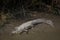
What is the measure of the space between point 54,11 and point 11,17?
4.29ft

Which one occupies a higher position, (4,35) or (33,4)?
(33,4)

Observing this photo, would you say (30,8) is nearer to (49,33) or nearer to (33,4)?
(33,4)

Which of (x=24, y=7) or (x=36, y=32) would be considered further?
(x=24, y=7)

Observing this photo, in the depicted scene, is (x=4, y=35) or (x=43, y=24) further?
(x=43, y=24)

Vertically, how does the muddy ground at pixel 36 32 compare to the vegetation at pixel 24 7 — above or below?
below

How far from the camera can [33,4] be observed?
5969 millimetres

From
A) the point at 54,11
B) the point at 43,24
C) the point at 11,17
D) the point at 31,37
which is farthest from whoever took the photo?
the point at 54,11

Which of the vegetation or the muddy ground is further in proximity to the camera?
the vegetation

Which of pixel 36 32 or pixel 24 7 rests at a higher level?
pixel 24 7

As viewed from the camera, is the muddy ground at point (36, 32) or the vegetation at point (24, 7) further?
the vegetation at point (24, 7)

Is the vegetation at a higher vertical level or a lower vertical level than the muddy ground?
higher

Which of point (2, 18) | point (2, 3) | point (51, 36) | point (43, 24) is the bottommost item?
point (51, 36)

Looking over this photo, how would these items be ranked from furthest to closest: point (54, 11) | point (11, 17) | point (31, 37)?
1. point (54, 11)
2. point (11, 17)
3. point (31, 37)

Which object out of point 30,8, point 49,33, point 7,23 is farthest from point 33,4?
point 49,33
